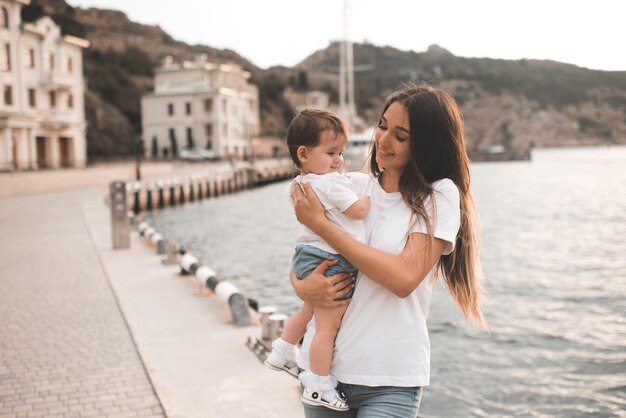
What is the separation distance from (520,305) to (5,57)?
41.4 m

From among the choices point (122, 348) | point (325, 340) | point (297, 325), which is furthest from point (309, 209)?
point (122, 348)

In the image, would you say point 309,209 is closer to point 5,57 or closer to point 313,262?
point 313,262

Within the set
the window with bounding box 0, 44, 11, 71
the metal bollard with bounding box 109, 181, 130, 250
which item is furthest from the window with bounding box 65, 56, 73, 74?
the metal bollard with bounding box 109, 181, 130, 250

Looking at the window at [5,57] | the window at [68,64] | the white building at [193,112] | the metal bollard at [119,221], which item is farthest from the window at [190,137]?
the metal bollard at [119,221]

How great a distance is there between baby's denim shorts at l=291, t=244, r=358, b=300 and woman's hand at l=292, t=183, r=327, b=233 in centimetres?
10

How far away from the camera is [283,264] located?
1886 cm

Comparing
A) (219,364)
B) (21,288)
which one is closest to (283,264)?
(21,288)

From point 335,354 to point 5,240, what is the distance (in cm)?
1607

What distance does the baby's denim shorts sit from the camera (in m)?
2.21

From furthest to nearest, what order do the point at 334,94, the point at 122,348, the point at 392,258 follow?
the point at 334,94 → the point at 122,348 → the point at 392,258

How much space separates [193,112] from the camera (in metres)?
71.4

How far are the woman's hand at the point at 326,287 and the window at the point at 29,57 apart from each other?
4924 cm

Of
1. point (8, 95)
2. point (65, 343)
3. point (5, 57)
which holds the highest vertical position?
point (5, 57)

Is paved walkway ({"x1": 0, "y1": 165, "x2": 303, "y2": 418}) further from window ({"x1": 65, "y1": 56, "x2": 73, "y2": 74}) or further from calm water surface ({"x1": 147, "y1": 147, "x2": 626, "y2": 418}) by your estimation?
window ({"x1": 65, "y1": 56, "x2": 73, "y2": 74})
